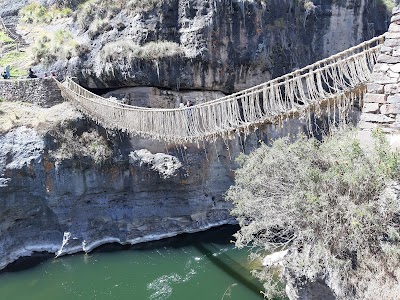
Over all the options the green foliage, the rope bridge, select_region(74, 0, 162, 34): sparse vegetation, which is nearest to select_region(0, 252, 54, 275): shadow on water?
the rope bridge

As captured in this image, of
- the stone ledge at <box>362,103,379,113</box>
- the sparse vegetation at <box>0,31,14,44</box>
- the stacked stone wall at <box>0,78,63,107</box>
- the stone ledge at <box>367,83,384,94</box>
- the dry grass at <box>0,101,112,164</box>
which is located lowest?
the dry grass at <box>0,101,112,164</box>

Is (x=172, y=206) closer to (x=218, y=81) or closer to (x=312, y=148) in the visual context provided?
(x=218, y=81)

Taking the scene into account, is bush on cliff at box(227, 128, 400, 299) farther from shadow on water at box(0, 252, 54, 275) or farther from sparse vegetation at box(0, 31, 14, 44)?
sparse vegetation at box(0, 31, 14, 44)

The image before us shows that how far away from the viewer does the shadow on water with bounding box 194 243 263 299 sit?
8305 millimetres

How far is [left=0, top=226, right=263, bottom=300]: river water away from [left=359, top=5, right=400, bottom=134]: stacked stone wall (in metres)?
4.98

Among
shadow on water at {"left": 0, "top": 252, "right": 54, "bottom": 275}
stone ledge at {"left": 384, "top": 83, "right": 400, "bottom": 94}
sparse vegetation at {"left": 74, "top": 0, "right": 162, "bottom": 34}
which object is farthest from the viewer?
sparse vegetation at {"left": 74, "top": 0, "right": 162, "bottom": 34}

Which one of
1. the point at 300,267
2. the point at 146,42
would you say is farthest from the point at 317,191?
the point at 146,42

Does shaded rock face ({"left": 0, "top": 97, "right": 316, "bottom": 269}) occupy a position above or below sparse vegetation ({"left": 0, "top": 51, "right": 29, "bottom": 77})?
below

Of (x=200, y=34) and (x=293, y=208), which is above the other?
(x=200, y=34)

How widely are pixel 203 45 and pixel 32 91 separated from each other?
4966 mm

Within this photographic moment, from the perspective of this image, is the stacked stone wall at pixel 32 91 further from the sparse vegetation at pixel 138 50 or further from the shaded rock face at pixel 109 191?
the sparse vegetation at pixel 138 50

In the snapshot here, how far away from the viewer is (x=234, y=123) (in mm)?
7730

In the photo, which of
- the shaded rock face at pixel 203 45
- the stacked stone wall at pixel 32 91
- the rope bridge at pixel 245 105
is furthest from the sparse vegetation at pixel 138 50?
the stacked stone wall at pixel 32 91

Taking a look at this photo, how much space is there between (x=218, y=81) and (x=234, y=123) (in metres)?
3.70
